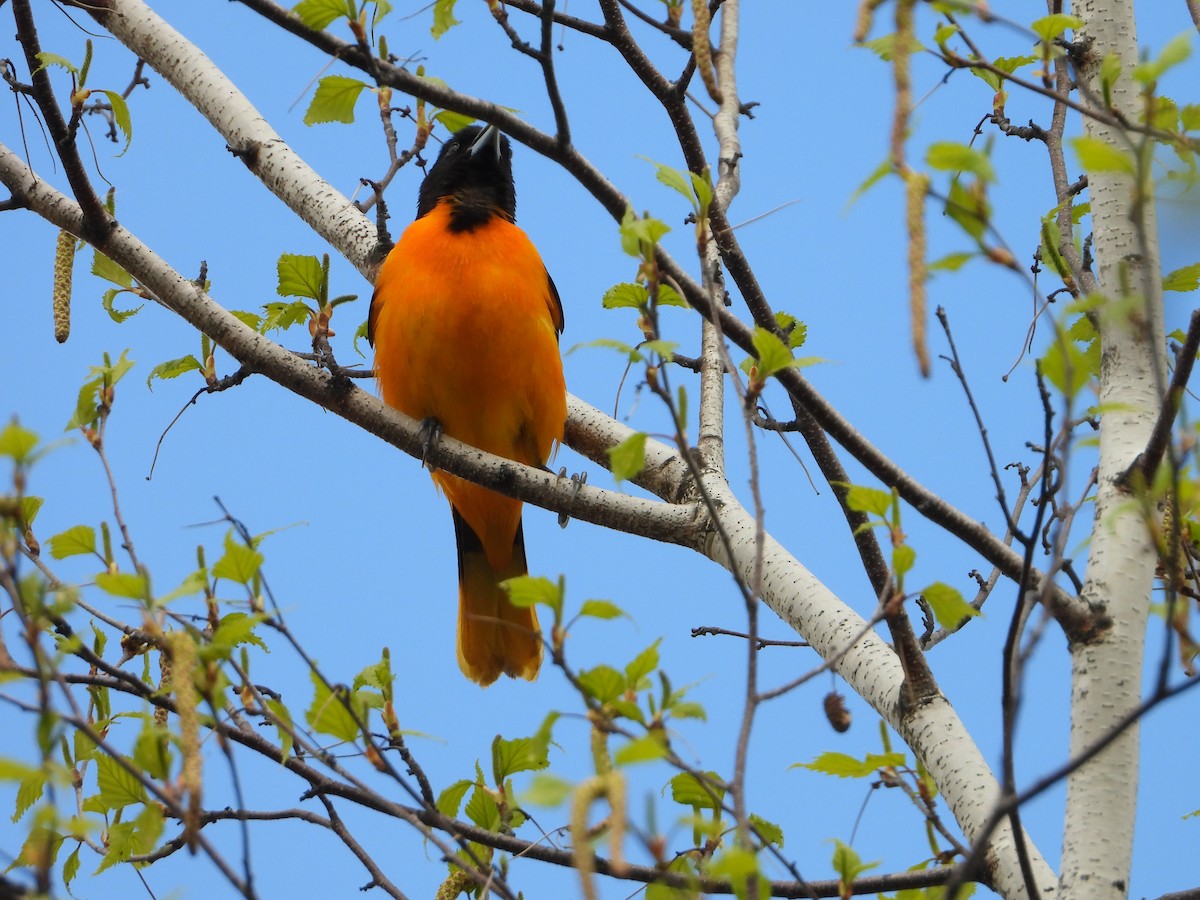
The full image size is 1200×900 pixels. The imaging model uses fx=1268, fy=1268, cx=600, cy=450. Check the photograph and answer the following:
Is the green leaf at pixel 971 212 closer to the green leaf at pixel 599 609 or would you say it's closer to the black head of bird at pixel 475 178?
the green leaf at pixel 599 609

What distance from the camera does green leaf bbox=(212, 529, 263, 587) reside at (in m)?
1.80

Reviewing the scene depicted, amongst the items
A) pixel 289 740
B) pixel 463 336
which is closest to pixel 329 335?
pixel 463 336

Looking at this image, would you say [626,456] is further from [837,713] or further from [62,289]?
[62,289]

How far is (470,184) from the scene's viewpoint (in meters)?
4.48

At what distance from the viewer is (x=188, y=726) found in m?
1.49

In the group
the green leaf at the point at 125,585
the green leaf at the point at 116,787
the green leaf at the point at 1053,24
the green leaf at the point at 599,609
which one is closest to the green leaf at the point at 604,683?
the green leaf at the point at 599,609

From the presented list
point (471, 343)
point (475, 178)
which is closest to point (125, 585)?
point (471, 343)

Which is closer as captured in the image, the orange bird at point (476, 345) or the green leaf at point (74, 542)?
the green leaf at point (74, 542)

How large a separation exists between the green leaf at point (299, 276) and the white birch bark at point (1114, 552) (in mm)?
1621

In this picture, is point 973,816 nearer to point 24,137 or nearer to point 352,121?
point 352,121

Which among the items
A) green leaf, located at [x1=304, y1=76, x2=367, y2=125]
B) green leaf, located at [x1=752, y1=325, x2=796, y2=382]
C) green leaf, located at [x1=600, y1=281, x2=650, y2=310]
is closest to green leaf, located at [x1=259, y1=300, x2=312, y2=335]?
green leaf, located at [x1=304, y1=76, x2=367, y2=125]

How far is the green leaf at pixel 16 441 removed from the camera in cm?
173

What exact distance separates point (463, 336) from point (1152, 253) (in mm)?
2021

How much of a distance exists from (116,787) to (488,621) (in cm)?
190
